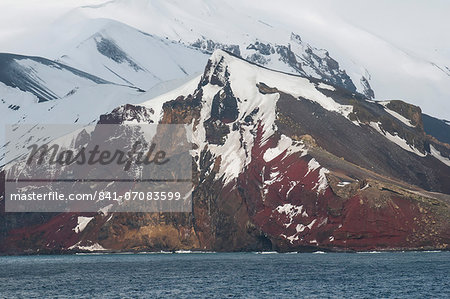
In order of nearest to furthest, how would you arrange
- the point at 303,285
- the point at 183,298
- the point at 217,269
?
the point at 183,298 < the point at 303,285 < the point at 217,269

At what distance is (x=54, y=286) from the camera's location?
18000 centimetres

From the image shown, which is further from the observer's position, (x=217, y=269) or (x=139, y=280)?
(x=217, y=269)

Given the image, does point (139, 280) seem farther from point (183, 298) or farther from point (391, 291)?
point (391, 291)

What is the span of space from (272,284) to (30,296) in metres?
32.4

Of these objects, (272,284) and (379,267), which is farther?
(379,267)

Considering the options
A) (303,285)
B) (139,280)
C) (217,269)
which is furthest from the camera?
(217,269)

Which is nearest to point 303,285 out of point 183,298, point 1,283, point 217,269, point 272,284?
point 272,284

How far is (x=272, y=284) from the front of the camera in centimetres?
17138

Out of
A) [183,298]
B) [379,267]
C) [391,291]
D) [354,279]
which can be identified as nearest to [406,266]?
[379,267]

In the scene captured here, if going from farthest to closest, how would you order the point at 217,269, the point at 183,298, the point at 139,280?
1. the point at 217,269
2. the point at 139,280
3. the point at 183,298

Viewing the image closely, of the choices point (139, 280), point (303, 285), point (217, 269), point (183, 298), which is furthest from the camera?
point (217, 269)

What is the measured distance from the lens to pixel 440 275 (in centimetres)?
17850

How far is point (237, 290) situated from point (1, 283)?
40.9m

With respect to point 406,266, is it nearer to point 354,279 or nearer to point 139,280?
point 354,279
